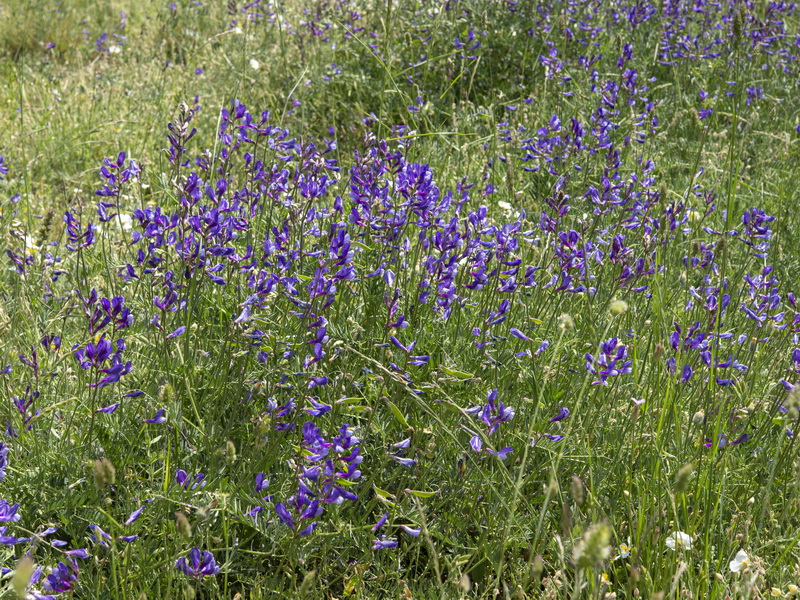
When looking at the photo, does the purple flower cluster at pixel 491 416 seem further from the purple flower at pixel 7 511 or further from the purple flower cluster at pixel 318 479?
the purple flower at pixel 7 511

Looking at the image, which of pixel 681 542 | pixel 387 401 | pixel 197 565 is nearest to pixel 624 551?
pixel 681 542

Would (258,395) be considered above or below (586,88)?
below

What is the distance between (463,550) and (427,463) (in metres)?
0.26

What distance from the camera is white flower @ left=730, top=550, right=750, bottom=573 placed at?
6.45 feet

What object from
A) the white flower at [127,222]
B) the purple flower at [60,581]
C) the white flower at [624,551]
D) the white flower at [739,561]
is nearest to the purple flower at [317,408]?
the purple flower at [60,581]

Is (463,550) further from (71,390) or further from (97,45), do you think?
(97,45)

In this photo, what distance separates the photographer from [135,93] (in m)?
5.48

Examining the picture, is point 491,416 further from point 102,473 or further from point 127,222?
point 127,222

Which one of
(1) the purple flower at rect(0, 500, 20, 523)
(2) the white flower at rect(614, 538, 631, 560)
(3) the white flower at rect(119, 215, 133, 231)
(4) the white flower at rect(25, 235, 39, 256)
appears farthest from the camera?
(3) the white flower at rect(119, 215, 133, 231)

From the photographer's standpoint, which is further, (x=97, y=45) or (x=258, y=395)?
(x=97, y=45)

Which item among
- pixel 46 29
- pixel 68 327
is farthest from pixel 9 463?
pixel 46 29

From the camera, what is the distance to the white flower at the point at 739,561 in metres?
1.97

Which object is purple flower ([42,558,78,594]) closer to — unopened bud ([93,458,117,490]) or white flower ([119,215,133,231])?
unopened bud ([93,458,117,490])

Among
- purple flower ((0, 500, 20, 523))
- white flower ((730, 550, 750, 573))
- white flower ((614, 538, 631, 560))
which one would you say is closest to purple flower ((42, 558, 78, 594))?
purple flower ((0, 500, 20, 523))
